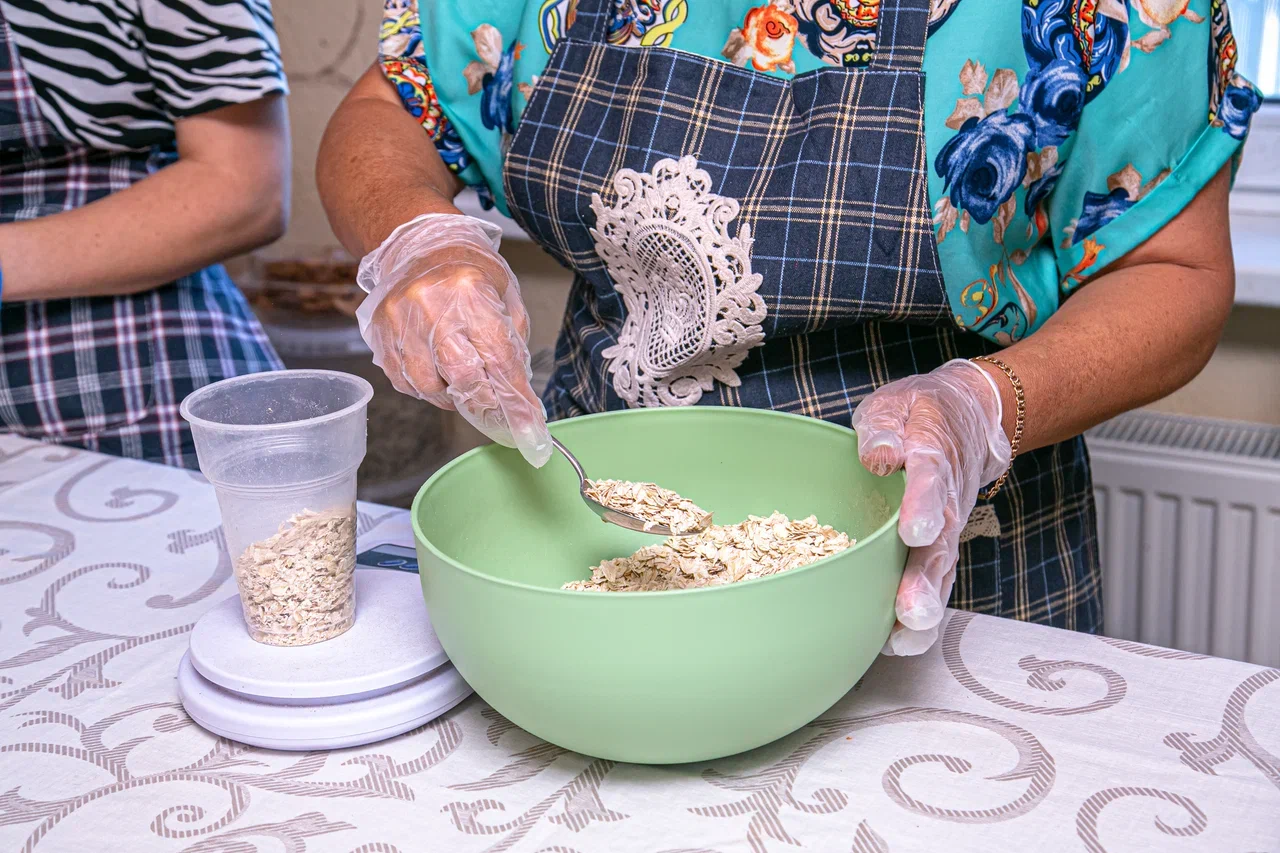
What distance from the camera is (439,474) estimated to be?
79cm

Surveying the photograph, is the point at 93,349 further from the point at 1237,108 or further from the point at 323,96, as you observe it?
the point at 1237,108

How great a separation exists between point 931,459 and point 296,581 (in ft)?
1.41

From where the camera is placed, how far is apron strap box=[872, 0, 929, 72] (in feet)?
3.02

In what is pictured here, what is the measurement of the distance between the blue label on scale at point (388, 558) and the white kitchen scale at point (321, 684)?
3.9 inches

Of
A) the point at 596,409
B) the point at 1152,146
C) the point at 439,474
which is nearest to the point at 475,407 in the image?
the point at 439,474

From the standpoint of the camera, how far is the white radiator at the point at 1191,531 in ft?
5.18

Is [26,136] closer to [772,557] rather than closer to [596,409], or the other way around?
[596,409]

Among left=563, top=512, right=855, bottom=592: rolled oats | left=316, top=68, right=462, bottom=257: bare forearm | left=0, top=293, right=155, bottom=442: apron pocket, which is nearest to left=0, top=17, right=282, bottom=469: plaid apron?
left=0, top=293, right=155, bottom=442: apron pocket

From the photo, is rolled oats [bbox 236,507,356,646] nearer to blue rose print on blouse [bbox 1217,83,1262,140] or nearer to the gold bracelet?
A: the gold bracelet

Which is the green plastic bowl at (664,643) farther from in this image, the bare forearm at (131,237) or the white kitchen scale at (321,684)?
the bare forearm at (131,237)

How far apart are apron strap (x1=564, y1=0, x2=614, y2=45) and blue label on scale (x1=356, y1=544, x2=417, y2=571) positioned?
484 millimetres

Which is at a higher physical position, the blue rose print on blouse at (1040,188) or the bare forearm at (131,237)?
the blue rose print on blouse at (1040,188)

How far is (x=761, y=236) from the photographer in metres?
0.95

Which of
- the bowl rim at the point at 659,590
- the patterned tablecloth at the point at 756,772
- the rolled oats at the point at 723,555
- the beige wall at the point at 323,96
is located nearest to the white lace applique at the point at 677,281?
the bowl rim at the point at 659,590
